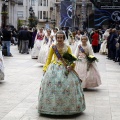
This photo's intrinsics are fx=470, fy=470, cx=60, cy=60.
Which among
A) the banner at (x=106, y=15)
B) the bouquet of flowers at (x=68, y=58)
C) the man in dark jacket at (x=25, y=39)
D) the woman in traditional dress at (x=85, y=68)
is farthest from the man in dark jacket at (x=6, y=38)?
the bouquet of flowers at (x=68, y=58)

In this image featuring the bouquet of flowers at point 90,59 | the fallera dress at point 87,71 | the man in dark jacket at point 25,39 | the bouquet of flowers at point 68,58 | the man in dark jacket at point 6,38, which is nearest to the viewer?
the bouquet of flowers at point 68,58

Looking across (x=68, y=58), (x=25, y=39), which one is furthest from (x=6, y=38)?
(x=68, y=58)

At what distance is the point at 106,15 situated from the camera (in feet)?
136

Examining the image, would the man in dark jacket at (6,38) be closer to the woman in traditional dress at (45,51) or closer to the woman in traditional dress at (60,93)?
the woman in traditional dress at (45,51)

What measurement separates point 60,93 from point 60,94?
20 mm

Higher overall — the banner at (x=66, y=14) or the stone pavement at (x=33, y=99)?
the banner at (x=66, y=14)

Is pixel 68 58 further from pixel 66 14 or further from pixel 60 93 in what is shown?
pixel 66 14

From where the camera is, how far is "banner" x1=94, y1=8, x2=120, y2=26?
40.8 m

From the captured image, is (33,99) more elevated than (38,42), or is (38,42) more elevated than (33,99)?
(38,42)

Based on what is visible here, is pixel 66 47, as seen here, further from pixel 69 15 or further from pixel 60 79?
pixel 69 15

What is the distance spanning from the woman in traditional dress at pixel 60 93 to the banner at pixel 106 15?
32161mm

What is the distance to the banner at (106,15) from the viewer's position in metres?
40.8

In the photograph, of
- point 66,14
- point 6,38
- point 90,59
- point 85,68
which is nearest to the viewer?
point 90,59

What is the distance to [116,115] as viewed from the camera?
9188 millimetres
